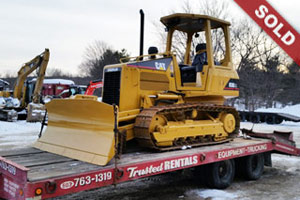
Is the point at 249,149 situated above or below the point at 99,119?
below

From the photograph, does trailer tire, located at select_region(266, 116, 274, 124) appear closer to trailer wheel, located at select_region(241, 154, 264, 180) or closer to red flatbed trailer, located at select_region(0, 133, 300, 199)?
trailer wheel, located at select_region(241, 154, 264, 180)

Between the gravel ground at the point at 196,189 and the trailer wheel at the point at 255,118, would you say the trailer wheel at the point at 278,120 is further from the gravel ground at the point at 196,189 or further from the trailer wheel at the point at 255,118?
the gravel ground at the point at 196,189

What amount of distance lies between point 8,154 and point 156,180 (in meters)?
3.15

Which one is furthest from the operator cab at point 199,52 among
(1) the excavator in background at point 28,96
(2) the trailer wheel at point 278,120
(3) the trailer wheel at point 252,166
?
(2) the trailer wheel at point 278,120

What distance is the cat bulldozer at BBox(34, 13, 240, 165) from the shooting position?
5066 millimetres

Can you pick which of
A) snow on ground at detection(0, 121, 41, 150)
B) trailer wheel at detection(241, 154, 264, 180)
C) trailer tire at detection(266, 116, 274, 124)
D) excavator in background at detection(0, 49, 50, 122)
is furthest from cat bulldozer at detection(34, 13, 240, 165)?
trailer tire at detection(266, 116, 274, 124)

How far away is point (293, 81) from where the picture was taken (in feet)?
131

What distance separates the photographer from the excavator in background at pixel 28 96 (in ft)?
58.2

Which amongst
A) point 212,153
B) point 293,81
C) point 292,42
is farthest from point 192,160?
point 293,81

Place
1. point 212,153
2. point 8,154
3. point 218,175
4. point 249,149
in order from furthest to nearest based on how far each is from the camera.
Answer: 1. point 249,149
2. point 218,175
3. point 212,153
4. point 8,154

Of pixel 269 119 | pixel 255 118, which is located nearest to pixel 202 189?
pixel 269 119

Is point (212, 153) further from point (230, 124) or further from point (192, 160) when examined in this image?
point (230, 124)

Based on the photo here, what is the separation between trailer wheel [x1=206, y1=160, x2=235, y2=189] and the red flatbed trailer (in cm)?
24

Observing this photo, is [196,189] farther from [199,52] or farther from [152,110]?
[199,52]
